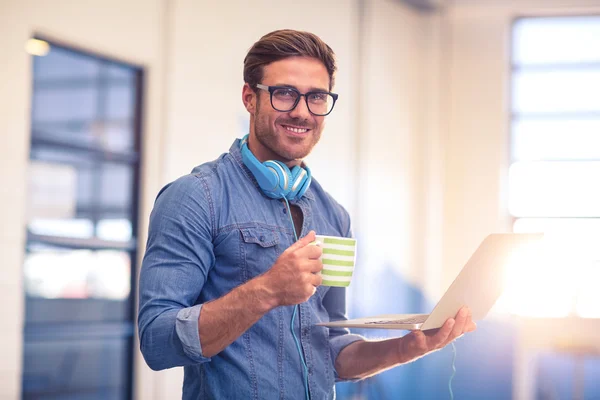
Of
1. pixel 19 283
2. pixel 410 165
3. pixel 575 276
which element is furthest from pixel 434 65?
pixel 19 283

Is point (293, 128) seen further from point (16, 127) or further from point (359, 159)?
point (359, 159)

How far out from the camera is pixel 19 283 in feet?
10.6

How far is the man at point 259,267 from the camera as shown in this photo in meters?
1.31

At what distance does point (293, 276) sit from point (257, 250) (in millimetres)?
250

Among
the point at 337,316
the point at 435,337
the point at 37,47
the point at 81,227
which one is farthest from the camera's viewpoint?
the point at 81,227

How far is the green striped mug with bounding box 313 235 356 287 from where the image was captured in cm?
138

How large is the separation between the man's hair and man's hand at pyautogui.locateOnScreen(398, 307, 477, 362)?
0.58 metres

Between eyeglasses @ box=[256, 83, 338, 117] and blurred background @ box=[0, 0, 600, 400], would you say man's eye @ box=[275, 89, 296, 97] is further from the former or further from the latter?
blurred background @ box=[0, 0, 600, 400]

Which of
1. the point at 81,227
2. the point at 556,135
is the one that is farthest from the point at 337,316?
the point at 556,135

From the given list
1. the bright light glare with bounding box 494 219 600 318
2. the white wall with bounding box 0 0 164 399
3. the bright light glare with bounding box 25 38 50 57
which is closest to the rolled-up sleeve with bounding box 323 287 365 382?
the white wall with bounding box 0 0 164 399

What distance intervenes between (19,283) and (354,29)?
11.5 feet

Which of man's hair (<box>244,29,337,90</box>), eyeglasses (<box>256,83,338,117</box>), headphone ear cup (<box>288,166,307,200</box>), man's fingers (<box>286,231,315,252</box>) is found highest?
man's hair (<box>244,29,337,90</box>)

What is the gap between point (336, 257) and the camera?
1.39 m

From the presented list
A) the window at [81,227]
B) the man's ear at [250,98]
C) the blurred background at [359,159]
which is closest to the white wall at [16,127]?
the blurred background at [359,159]
